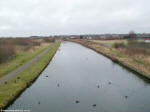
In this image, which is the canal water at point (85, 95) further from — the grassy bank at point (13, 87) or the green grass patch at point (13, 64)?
the green grass patch at point (13, 64)

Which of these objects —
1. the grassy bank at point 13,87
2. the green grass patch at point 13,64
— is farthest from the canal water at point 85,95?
the green grass patch at point 13,64

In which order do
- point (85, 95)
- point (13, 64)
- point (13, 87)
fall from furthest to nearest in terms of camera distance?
1. point (13, 64)
2. point (13, 87)
3. point (85, 95)

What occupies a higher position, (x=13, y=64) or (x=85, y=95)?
(x=13, y=64)

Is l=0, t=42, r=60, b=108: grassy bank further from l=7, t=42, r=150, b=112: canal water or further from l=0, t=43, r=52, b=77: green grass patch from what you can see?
l=0, t=43, r=52, b=77: green grass patch

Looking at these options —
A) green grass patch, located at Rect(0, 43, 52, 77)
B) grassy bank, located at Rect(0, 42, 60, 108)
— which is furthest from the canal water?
green grass patch, located at Rect(0, 43, 52, 77)

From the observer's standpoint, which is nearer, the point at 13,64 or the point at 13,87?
the point at 13,87

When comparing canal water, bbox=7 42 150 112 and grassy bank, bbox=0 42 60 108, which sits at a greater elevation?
grassy bank, bbox=0 42 60 108

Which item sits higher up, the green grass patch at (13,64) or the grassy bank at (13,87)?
the green grass patch at (13,64)

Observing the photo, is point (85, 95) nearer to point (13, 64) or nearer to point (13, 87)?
point (13, 87)

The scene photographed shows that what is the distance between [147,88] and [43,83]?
9.79m

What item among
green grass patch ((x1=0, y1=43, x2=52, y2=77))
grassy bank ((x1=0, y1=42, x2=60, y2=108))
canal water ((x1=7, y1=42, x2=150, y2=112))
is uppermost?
green grass patch ((x1=0, y1=43, x2=52, y2=77))

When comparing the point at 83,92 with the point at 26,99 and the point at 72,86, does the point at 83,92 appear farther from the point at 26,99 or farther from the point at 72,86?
the point at 26,99

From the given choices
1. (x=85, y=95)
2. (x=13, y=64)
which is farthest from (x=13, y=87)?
(x=13, y=64)

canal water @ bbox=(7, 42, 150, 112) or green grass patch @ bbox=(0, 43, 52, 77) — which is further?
green grass patch @ bbox=(0, 43, 52, 77)
